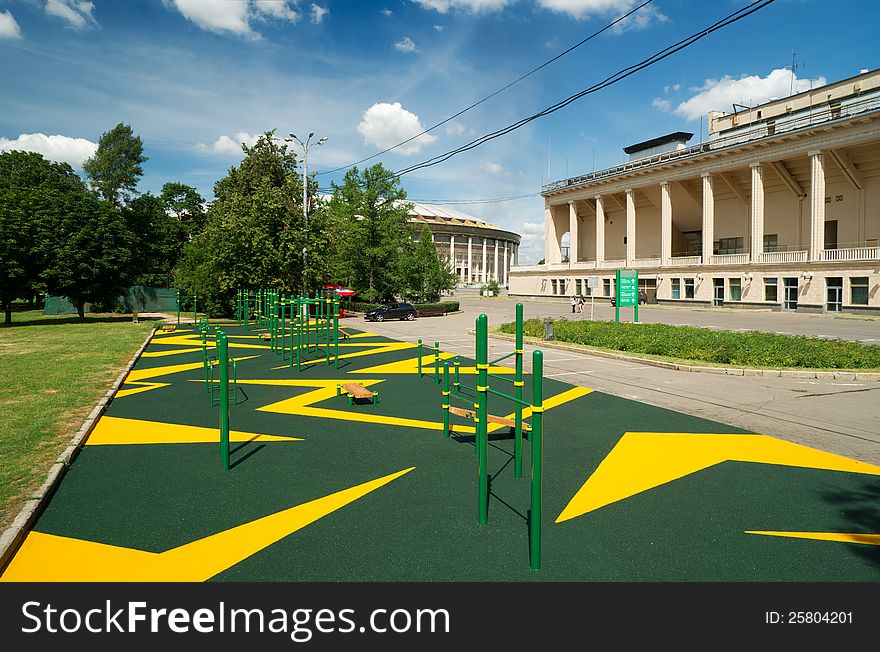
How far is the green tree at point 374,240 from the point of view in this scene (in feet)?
154

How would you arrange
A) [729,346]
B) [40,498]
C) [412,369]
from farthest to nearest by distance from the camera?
[729,346] → [412,369] → [40,498]

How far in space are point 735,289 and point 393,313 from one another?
32.8m

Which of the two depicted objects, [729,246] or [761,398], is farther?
[729,246]

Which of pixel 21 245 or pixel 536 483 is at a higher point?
pixel 21 245

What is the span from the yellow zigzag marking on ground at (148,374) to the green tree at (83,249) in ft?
71.3

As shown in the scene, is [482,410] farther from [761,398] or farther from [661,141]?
[661,141]

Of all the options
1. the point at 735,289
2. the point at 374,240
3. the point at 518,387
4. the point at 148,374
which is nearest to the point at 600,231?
the point at 735,289

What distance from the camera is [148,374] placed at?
49.3 feet

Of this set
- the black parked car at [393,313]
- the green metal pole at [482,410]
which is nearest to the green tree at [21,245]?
the black parked car at [393,313]

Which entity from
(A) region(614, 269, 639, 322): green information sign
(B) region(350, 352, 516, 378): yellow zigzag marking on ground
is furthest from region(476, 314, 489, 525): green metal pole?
(A) region(614, 269, 639, 322): green information sign

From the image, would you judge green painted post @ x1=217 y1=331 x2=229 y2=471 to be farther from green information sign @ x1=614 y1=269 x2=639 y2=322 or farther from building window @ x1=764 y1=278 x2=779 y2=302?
building window @ x1=764 y1=278 x2=779 y2=302

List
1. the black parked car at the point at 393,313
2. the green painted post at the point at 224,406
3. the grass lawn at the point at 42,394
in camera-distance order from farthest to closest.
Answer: the black parked car at the point at 393,313, the green painted post at the point at 224,406, the grass lawn at the point at 42,394

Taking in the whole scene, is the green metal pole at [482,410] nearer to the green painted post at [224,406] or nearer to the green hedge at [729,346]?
the green painted post at [224,406]

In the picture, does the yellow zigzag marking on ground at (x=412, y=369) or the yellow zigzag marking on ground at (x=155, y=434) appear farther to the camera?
the yellow zigzag marking on ground at (x=412, y=369)
